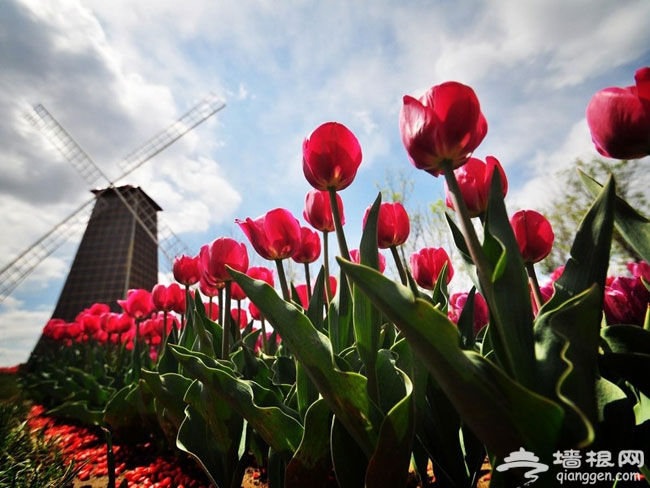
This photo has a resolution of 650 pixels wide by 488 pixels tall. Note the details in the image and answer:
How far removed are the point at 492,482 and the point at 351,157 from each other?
0.86 metres

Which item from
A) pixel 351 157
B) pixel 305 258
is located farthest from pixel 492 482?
pixel 305 258

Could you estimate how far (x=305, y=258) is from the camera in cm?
176

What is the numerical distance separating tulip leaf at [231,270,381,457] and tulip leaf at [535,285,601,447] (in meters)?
0.36

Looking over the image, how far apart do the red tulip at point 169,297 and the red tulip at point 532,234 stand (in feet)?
7.07

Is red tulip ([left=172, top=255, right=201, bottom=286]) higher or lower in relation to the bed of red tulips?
higher

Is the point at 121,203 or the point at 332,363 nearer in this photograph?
the point at 332,363

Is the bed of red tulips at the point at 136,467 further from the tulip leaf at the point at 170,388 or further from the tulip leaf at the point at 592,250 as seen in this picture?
the tulip leaf at the point at 592,250

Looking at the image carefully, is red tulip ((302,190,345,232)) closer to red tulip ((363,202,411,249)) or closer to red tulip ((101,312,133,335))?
red tulip ((363,202,411,249))

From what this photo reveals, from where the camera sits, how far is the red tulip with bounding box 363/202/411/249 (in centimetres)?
139

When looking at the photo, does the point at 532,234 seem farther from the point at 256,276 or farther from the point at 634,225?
the point at 256,276

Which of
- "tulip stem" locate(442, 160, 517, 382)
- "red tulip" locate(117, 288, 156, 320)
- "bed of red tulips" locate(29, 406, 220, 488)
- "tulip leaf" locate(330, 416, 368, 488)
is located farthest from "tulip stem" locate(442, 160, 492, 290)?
"red tulip" locate(117, 288, 156, 320)

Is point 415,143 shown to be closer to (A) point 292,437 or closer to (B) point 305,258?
(A) point 292,437

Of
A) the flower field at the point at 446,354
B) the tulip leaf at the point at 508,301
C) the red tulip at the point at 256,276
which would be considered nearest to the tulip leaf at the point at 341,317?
the flower field at the point at 446,354

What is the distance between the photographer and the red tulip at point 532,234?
1085 mm
